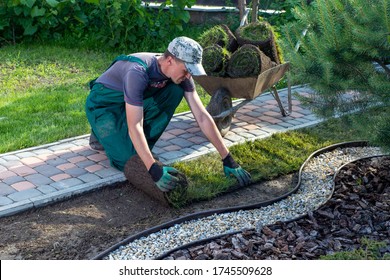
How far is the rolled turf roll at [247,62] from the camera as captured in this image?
234 inches

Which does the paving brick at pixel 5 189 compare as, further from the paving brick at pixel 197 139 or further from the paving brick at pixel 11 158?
the paving brick at pixel 197 139

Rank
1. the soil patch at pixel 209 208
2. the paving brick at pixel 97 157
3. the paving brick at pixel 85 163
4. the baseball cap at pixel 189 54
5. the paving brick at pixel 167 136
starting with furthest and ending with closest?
the paving brick at pixel 167 136
the paving brick at pixel 97 157
the paving brick at pixel 85 163
the baseball cap at pixel 189 54
the soil patch at pixel 209 208

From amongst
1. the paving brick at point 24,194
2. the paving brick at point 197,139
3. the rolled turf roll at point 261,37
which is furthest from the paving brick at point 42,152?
the rolled turf roll at point 261,37

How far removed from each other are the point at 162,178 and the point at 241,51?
5.98 feet

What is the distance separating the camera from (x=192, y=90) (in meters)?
5.22

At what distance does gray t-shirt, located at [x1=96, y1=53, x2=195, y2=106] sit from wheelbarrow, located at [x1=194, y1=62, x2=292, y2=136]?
901mm

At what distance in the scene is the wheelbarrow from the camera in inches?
236

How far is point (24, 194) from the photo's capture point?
4.99 metres

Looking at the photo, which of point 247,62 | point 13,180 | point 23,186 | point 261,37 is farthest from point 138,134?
point 261,37

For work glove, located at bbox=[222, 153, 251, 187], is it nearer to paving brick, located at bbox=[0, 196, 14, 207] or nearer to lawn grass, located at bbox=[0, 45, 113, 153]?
paving brick, located at bbox=[0, 196, 14, 207]

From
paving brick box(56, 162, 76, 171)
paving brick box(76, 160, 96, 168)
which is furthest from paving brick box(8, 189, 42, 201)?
paving brick box(76, 160, 96, 168)

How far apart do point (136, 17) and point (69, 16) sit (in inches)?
55.1

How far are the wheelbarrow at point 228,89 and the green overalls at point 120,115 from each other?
0.64m

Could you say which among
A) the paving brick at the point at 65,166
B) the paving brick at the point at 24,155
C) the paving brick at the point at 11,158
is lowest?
the paving brick at the point at 65,166
